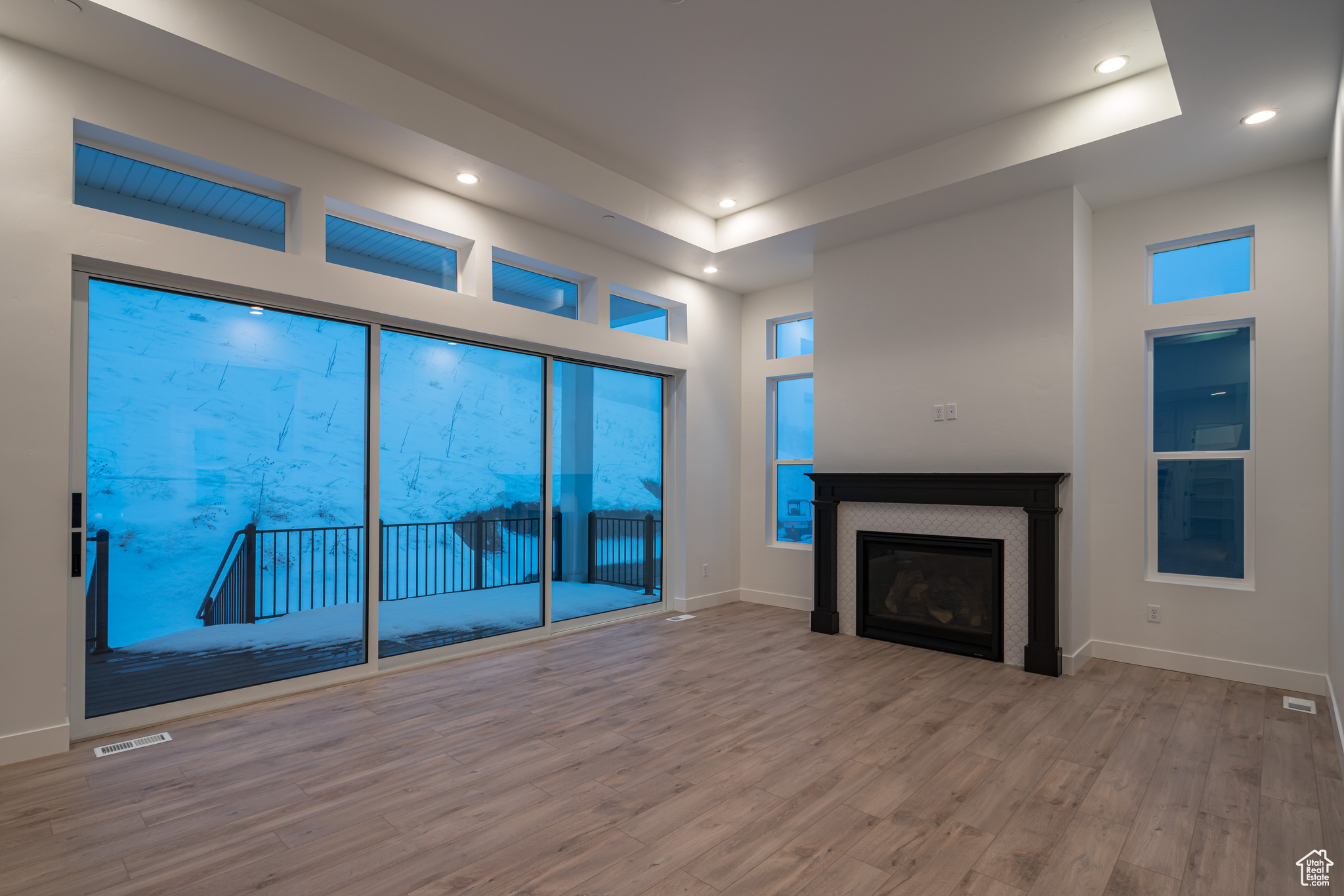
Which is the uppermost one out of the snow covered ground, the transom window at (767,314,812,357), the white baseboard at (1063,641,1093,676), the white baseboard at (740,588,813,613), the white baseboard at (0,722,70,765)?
the transom window at (767,314,812,357)

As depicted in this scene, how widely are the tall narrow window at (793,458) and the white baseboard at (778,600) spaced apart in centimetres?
52

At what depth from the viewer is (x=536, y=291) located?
4910 millimetres

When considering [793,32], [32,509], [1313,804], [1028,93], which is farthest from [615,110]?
[1313,804]

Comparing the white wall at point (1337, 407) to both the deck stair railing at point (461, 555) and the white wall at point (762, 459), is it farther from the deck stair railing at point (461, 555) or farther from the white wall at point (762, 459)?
the deck stair railing at point (461, 555)

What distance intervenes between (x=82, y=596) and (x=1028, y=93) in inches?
216

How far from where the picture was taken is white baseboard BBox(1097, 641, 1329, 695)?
3.71 meters

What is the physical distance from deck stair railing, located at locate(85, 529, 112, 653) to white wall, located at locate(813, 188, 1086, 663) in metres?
4.59

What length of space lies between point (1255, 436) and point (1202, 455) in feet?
0.91

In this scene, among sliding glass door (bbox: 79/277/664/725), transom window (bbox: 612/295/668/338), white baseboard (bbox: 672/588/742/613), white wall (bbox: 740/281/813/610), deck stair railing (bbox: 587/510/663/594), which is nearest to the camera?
sliding glass door (bbox: 79/277/664/725)

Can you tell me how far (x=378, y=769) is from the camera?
2732mm

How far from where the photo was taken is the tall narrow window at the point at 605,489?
5.09 meters

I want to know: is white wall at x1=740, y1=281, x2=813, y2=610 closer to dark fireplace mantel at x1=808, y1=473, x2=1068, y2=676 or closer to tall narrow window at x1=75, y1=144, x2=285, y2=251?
dark fireplace mantel at x1=808, y1=473, x2=1068, y2=676

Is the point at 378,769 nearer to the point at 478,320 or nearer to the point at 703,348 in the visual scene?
the point at 478,320

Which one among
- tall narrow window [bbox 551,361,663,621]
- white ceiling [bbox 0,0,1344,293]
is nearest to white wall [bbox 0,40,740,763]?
white ceiling [bbox 0,0,1344,293]
